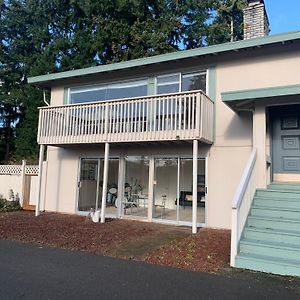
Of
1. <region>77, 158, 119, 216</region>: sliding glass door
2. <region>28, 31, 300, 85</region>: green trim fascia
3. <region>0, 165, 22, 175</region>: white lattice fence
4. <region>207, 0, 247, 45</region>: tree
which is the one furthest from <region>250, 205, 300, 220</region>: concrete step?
<region>207, 0, 247, 45</region>: tree

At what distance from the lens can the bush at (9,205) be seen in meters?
13.9

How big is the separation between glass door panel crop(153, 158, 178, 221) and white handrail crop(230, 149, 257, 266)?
3.62 meters

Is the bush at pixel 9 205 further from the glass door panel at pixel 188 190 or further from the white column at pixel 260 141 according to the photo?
the white column at pixel 260 141

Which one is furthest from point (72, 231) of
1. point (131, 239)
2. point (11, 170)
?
point (11, 170)

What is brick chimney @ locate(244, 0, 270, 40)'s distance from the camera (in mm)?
11606

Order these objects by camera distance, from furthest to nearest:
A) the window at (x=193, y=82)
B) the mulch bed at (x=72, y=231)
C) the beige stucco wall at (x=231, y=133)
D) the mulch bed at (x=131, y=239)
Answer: the window at (x=193, y=82) < the beige stucco wall at (x=231, y=133) < the mulch bed at (x=72, y=231) < the mulch bed at (x=131, y=239)

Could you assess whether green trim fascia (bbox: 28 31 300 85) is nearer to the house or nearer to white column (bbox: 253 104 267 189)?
the house

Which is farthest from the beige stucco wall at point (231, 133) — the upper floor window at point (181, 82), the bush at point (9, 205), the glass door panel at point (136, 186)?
the bush at point (9, 205)

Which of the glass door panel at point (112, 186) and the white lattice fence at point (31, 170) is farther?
the white lattice fence at point (31, 170)

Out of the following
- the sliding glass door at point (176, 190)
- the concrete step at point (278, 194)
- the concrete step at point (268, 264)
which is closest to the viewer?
the concrete step at point (268, 264)

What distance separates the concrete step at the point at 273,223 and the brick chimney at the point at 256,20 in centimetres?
694

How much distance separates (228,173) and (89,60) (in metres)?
18.8

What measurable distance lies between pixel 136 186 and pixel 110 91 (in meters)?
3.75

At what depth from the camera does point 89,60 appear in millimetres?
26234
